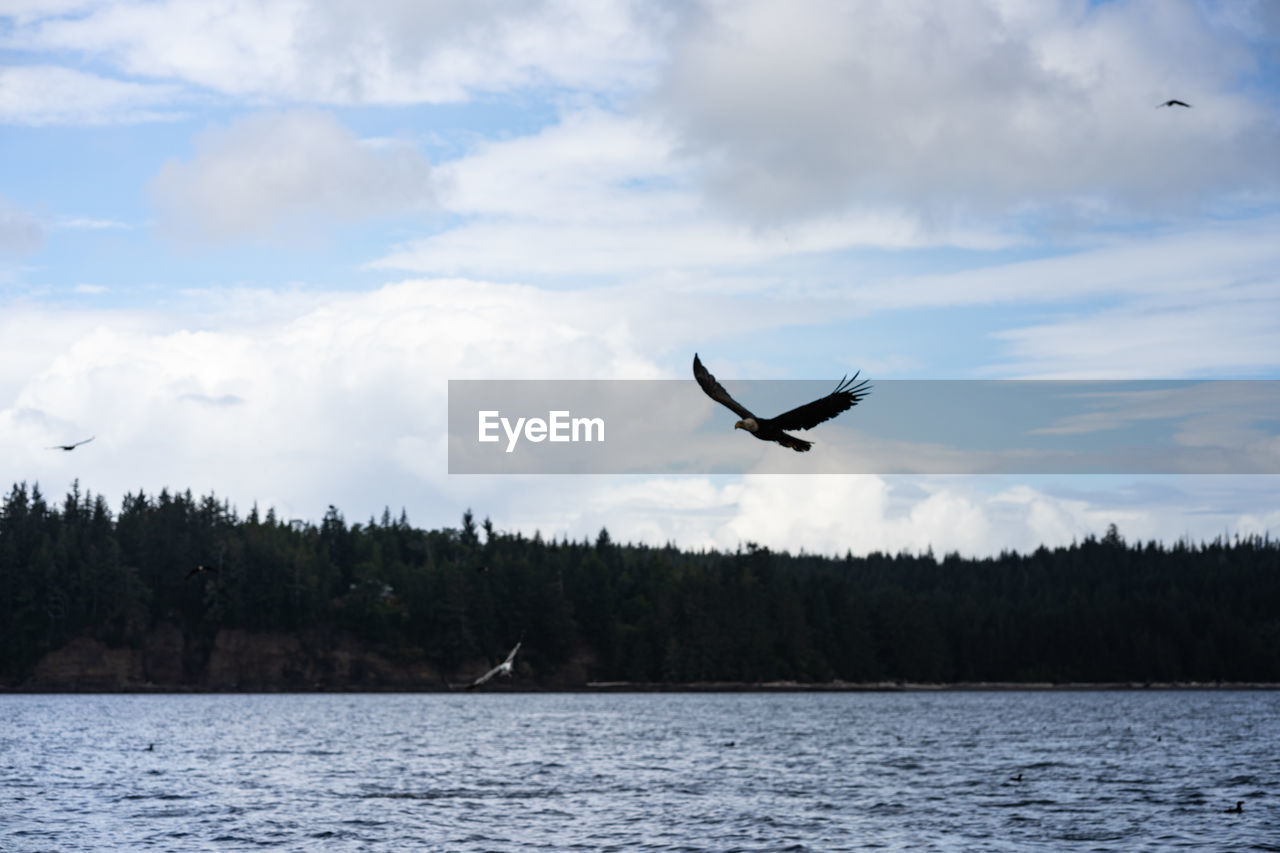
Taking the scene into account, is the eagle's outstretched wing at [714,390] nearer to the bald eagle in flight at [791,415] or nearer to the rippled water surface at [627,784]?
the bald eagle in flight at [791,415]

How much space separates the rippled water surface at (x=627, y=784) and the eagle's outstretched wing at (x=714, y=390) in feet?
81.9

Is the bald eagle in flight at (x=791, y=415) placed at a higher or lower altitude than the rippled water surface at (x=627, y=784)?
higher

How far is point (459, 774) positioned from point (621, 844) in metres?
29.3

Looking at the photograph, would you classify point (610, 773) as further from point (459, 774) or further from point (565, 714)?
point (565, 714)

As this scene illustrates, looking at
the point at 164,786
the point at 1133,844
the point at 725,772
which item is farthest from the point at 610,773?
the point at 1133,844

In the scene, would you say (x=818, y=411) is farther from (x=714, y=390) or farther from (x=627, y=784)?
(x=627, y=784)

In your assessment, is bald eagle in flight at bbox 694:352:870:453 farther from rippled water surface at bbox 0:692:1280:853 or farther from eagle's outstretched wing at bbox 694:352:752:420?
rippled water surface at bbox 0:692:1280:853

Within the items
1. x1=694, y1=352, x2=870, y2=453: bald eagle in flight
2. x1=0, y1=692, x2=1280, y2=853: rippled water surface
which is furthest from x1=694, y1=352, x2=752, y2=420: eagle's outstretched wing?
x1=0, y1=692, x2=1280, y2=853: rippled water surface

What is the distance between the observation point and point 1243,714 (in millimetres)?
157000

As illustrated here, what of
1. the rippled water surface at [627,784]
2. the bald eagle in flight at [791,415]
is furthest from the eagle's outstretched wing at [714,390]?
the rippled water surface at [627,784]

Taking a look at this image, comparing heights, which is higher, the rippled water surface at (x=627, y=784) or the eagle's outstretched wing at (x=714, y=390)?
the eagle's outstretched wing at (x=714, y=390)

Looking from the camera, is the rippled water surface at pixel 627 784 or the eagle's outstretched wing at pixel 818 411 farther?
the rippled water surface at pixel 627 784

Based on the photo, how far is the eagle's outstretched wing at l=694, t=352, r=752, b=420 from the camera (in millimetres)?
25453

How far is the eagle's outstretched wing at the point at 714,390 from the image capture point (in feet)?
83.5
